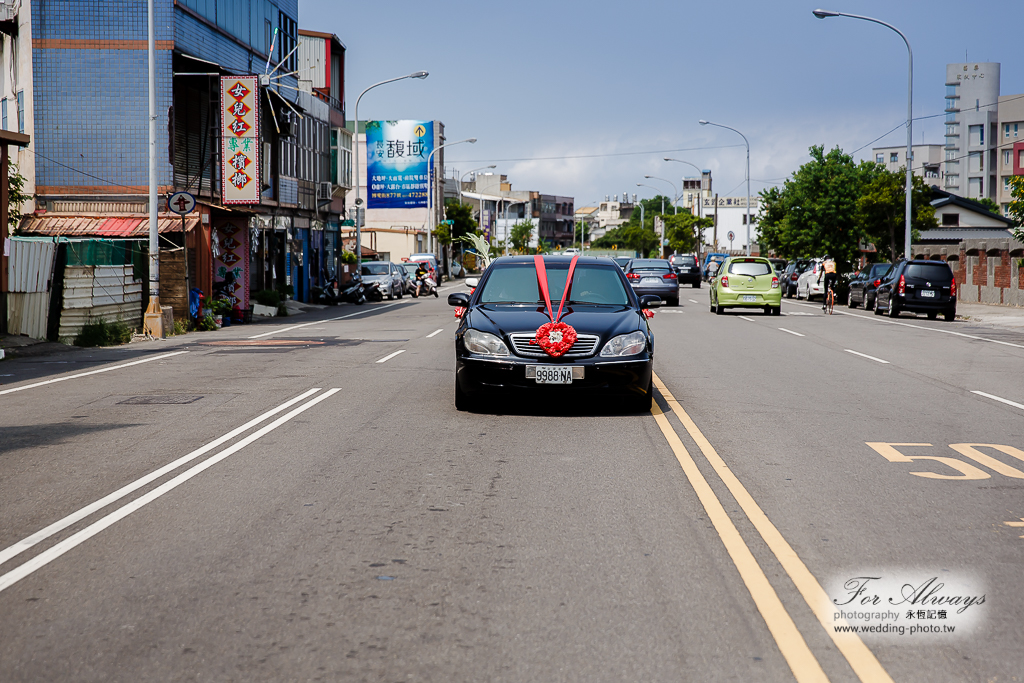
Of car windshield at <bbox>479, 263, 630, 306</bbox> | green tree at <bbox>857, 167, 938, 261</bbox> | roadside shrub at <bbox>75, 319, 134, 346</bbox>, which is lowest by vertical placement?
roadside shrub at <bbox>75, 319, 134, 346</bbox>

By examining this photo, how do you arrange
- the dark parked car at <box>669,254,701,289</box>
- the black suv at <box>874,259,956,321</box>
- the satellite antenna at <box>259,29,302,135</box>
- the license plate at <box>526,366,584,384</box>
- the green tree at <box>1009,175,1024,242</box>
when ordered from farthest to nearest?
the dark parked car at <box>669,254,701,289</box>
the satellite antenna at <box>259,29,302,135</box>
the black suv at <box>874,259,956,321</box>
the green tree at <box>1009,175,1024,242</box>
the license plate at <box>526,366,584,384</box>

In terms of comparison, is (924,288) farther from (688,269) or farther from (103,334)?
(688,269)

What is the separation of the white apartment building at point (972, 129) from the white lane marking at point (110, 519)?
112 m

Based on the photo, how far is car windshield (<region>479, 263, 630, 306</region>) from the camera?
11648mm

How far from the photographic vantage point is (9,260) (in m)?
19.4

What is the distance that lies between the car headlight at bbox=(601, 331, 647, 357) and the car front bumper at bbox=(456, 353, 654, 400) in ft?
0.24

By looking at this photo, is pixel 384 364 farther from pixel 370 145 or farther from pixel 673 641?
pixel 370 145

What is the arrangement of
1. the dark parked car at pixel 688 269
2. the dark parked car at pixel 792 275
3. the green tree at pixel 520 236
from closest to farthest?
the dark parked car at pixel 792 275
the dark parked car at pixel 688 269
the green tree at pixel 520 236

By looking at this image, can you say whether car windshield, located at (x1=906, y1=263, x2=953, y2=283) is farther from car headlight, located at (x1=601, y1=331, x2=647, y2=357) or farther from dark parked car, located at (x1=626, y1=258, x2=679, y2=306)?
car headlight, located at (x1=601, y1=331, x2=647, y2=357)

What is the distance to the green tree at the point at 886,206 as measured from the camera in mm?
45938

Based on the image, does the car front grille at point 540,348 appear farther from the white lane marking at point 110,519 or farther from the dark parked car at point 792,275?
the dark parked car at point 792,275

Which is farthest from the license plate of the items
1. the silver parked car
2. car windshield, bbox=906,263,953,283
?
the silver parked car

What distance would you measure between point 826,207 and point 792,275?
345 cm

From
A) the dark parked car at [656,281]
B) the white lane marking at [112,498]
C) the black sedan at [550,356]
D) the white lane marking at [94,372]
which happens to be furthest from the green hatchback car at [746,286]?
the white lane marking at [112,498]
